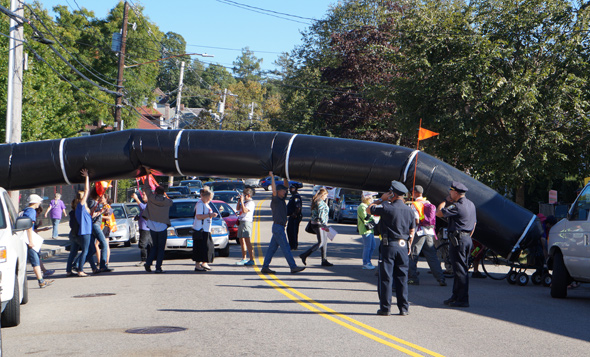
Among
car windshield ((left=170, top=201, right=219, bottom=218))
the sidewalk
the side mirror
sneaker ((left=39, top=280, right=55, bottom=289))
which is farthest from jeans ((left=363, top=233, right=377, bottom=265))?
the side mirror

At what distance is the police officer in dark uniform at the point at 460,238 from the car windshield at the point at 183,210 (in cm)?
954

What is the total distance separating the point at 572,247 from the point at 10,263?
892cm

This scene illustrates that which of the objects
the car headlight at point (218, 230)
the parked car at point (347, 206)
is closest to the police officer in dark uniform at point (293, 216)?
the car headlight at point (218, 230)

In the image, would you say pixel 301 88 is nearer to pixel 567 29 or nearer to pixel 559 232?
pixel 567 29

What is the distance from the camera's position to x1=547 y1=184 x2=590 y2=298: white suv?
12.0 metres

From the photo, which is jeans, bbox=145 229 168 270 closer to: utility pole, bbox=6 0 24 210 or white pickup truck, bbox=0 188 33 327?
white pickup truck, bbox=0 188 33 327

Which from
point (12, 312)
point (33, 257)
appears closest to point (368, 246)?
point (33, 257)

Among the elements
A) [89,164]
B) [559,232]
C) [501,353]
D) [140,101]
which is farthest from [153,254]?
[140,101]

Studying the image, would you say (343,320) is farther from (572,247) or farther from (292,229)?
(292,229)

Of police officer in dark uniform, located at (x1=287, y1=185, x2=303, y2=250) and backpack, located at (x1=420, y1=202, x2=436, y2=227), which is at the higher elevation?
backpack, located at (x1=420, y1=202, x2=436, y2=227)

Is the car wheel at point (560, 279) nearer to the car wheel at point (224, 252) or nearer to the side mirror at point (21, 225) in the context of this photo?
the side mirror at point (21, 225)

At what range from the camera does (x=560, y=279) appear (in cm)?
1265

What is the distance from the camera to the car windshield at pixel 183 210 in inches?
786

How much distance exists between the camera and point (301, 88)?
56.6 metres
